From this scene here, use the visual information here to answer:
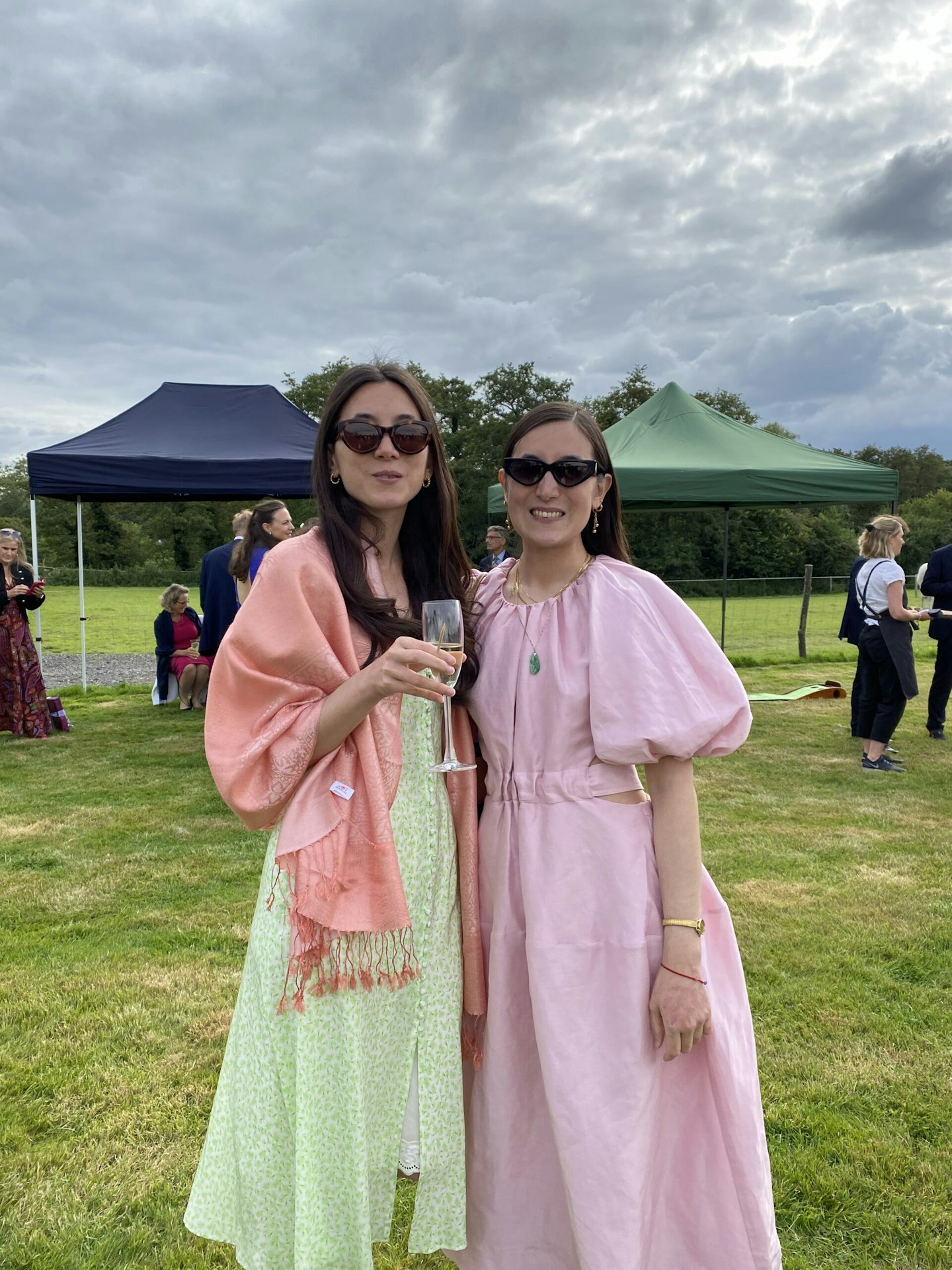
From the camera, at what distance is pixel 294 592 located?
1596mm

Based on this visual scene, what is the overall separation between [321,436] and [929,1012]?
10.5 feet

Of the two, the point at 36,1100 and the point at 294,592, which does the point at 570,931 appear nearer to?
Result: the point at 294,592

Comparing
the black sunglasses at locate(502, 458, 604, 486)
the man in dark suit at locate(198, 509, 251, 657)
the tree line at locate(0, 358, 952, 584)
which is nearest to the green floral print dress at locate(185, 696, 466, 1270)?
the black sunglasses at locate(502, 458, 604, 486)

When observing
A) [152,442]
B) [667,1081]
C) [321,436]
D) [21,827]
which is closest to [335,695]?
[321,436]

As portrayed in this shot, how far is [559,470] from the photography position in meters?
1.76

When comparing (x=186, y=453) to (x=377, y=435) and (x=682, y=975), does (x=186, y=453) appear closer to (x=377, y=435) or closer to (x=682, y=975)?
(x=377, y=435)

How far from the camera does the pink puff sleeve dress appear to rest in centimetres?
159

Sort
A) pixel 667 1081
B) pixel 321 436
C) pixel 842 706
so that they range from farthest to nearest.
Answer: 1. pixel 842 706
2. pixel 321 436
3. pixel 667 1081

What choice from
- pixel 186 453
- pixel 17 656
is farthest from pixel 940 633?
pixel 17 656

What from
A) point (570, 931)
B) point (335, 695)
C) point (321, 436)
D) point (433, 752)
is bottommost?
point (570, 931)

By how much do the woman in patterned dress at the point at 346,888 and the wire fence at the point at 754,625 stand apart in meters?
12.9

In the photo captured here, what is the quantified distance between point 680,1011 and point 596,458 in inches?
43.8

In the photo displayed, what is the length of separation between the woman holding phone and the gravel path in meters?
2.80

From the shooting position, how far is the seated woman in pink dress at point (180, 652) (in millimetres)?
10328
